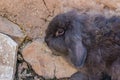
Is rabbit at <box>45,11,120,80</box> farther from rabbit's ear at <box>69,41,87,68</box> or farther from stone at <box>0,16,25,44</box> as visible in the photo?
stone at <box>0,16,25,44</box>

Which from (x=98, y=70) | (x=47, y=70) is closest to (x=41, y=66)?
(x=47, y=70)

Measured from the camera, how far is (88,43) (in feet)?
13.8

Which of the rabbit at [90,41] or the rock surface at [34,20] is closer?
the rabbit at [90,41]

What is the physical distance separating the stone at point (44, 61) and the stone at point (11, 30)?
0.08m

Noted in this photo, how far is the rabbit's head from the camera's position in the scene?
4.14 metres

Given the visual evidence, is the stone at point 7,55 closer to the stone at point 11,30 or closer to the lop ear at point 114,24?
the stone at point 11,30

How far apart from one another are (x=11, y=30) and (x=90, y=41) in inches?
25.0

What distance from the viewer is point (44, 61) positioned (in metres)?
4.57

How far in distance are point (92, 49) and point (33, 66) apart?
1.80 ft

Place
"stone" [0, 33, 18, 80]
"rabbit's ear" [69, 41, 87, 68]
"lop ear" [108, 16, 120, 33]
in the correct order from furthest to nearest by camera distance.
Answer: "stone" [0, 33, 18, 80] → "lop ear" [108, 16, 120, 33] → "rabbit's ear" [69, 41, 87, 68]

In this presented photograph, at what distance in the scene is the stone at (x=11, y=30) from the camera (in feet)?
14.9

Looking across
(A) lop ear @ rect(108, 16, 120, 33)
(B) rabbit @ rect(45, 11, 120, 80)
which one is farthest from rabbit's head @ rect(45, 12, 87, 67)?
(A) lop ear @ rect(108, 16, 120, 33)

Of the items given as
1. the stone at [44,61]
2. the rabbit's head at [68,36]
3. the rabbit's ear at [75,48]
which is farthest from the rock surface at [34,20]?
the rabbit's ear at [75,48]

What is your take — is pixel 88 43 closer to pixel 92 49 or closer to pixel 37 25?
pixel 92 49
